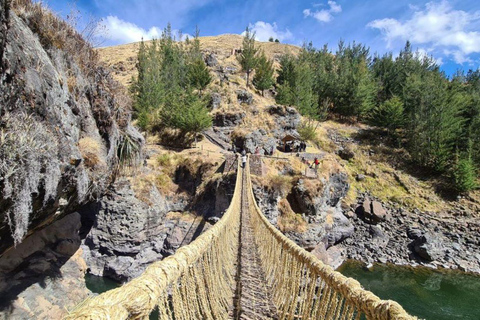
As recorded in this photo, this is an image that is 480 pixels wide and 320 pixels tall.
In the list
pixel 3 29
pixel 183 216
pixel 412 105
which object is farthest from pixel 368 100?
pixel 3 29

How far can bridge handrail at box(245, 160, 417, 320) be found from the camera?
145 cm

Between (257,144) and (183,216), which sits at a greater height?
(257,144)

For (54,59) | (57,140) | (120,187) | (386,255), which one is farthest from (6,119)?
(386,255)

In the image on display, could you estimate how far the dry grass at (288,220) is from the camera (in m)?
15.6

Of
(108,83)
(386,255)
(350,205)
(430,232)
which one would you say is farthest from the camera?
(350,205)

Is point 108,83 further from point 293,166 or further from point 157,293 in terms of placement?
point 293,166

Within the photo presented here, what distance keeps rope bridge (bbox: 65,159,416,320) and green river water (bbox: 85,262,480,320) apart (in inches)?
470

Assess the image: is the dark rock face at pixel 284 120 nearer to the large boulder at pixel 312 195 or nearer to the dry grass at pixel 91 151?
the large boulder at pixel 312 195

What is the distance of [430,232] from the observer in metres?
21.0

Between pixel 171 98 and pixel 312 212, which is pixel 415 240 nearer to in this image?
pixel 312 212

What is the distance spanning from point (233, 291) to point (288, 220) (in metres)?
12.7

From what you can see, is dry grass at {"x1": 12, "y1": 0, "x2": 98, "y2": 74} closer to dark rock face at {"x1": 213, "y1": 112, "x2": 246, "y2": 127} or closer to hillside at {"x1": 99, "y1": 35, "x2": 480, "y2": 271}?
hillside at {"x1": 99, "y1": 35, "x2": 480, "y2": 271}

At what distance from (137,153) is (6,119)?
4626 mm

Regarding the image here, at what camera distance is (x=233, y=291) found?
3863mm
